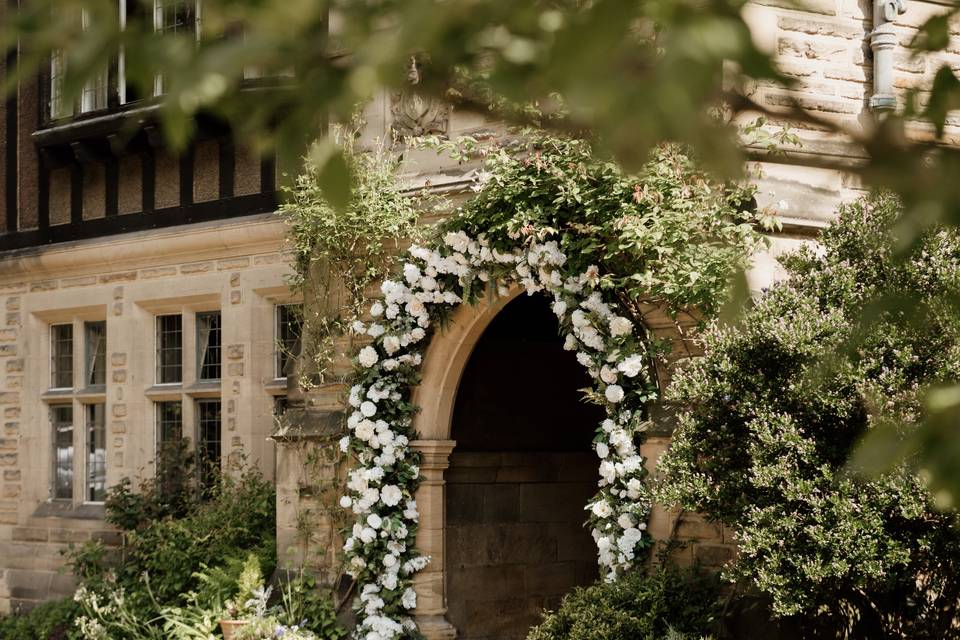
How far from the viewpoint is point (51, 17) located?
1.96 meters

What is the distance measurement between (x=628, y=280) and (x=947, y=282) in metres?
1.75

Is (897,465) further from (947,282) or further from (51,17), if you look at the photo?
(51,17)

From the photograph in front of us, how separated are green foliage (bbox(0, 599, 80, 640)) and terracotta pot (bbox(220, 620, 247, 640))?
2103mm

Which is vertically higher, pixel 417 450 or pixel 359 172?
pixel 359 172

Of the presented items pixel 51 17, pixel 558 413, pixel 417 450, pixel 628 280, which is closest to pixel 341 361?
pixel 417 450

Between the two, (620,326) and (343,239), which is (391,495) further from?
(620,326)

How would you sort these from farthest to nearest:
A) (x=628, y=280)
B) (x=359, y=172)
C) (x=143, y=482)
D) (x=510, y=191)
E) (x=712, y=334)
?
(x=143, y=482) < (x=359, y=172) < (x=510, y=191) < (x=628, y=280) < (x=712, y=334)

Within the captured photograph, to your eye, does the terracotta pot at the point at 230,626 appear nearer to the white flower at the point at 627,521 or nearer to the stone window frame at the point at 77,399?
the white flower at the point at 627,521

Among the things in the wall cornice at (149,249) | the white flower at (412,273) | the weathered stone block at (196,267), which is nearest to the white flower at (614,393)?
Result: the white flower at (412,273)

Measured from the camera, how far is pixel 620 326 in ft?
24.1

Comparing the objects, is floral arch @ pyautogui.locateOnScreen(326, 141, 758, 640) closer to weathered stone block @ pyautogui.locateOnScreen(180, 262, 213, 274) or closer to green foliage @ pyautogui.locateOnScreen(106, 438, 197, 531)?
green foliage @ pyautogui.locateOnScreen(106, 438, 197, 531)

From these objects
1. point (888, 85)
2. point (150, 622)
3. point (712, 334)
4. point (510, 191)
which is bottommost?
point (150, 622)

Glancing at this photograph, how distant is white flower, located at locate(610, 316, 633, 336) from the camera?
7332 millimetres

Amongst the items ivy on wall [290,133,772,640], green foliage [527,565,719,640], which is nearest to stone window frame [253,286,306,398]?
ivy on wall [290,133,772,640]
